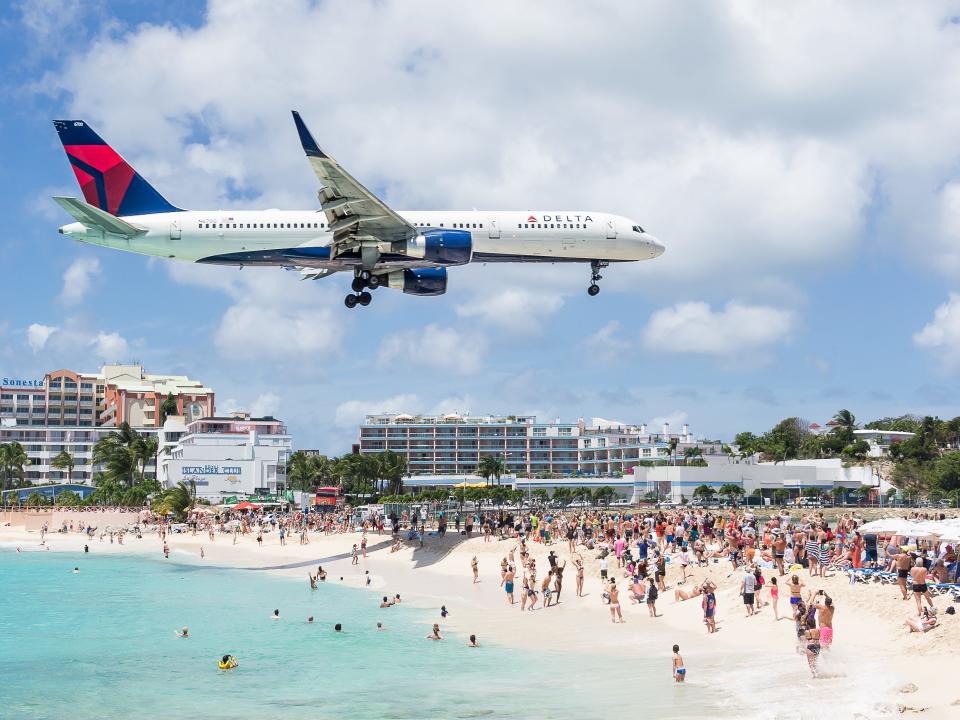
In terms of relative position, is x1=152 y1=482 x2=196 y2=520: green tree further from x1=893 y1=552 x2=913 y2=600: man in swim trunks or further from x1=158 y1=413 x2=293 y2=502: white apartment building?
x1=893 y1=552 x2=913 y2=600: man in swim trunks

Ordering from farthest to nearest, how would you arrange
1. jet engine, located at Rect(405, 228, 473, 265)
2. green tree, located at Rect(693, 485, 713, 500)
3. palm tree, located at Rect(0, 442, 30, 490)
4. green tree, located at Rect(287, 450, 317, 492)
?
green tree, located at Rect(287, 450, 317, 492) → palm tree, located at Rect(0, 442, 30, 490) → green tree, located at Rect(693, 485, 713, 500) → jet engine, located at Rect(405, 228, 473, 265)

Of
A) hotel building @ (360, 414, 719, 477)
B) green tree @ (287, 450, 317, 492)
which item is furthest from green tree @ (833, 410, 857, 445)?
green tree @ (287, 450, 317, 492)

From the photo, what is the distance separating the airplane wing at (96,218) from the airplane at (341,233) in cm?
4

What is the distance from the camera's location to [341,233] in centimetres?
3812

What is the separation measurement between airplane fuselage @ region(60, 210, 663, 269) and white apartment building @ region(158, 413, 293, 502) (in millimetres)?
63222

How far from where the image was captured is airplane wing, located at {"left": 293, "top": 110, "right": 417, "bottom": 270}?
33.8 meters

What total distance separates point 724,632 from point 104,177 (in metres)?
31.3

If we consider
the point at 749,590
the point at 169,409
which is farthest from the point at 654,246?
the point at 169,409

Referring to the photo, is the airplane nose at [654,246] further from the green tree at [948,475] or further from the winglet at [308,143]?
the green tree at [948,475]

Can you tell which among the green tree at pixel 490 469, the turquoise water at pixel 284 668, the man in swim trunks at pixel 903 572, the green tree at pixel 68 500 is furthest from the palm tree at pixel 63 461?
the man in swim trunks at pixel 903 572

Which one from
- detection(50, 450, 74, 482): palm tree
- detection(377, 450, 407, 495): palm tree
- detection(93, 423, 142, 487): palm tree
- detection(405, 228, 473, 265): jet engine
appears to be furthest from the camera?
detection(50, 450, 74, 482): palm tree

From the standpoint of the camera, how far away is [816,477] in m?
109

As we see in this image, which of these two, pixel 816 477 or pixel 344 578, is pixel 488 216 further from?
pixel 816 477

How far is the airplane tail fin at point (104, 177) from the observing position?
41250 millimetres
